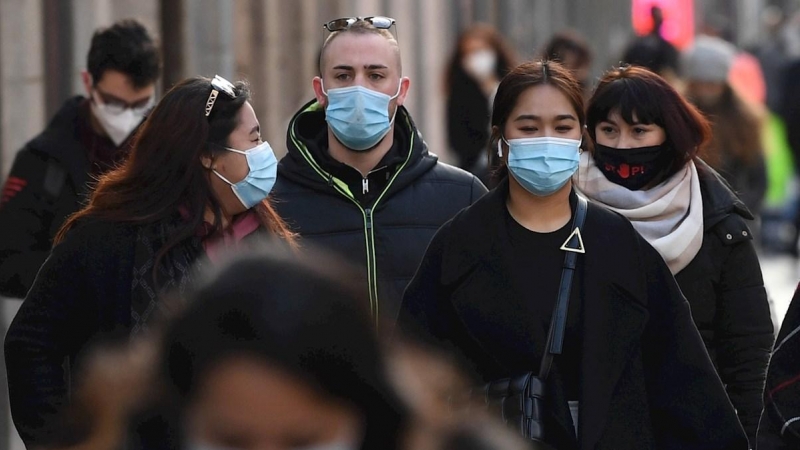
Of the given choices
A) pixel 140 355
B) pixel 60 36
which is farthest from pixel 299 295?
pixel 60 36

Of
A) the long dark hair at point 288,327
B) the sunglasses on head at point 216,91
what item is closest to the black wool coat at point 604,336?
the sunglasses on head at point 216,91

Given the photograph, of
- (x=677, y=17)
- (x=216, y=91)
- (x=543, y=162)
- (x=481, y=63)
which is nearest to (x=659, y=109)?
(x=543, y=162)

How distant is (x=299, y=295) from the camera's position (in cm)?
177

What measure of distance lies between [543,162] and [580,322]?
510 millimetres

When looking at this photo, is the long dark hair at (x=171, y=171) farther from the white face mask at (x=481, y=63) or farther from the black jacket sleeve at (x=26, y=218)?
the white face mask at (x=481, y=63)

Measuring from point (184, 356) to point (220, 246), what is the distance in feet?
8.48

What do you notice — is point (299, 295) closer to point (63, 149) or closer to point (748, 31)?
point (63, 149)

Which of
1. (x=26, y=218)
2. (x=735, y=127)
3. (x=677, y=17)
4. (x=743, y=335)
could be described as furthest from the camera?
(x=677, y=17)

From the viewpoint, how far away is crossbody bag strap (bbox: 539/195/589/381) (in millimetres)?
4207

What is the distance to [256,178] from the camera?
15.2 feet

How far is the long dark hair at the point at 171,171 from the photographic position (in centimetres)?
430

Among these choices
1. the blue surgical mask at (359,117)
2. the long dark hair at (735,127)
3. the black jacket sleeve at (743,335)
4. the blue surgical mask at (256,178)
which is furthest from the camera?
the long dark hair at (735,127)

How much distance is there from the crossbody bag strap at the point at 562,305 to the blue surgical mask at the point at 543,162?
0.19 m

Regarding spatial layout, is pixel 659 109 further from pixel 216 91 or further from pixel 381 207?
pixel 216 91
